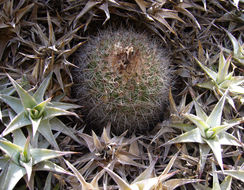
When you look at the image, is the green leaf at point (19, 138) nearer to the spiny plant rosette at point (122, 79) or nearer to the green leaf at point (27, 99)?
the green leaf at point (27, 99)

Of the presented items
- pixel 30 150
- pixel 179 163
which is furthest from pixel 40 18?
pixel 179 163

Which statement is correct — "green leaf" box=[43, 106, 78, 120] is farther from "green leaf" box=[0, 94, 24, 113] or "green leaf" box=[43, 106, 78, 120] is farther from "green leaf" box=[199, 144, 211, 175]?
"green leaf" box=[199, 144, 211, 175]

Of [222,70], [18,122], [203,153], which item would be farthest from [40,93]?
[222,70]

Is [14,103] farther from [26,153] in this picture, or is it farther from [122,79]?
[122,79]

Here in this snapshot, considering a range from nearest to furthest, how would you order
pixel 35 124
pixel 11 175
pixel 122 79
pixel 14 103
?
pixel 11 175 < pixel 35 124 < pixel 14 103 < pixel 122 79

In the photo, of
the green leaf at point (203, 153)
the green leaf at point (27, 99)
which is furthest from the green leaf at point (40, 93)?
the green leaf at point (203, 153)

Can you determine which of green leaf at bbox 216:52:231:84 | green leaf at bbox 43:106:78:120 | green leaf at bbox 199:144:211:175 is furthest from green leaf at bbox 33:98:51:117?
green leaf at bbox 216:52:231:84
